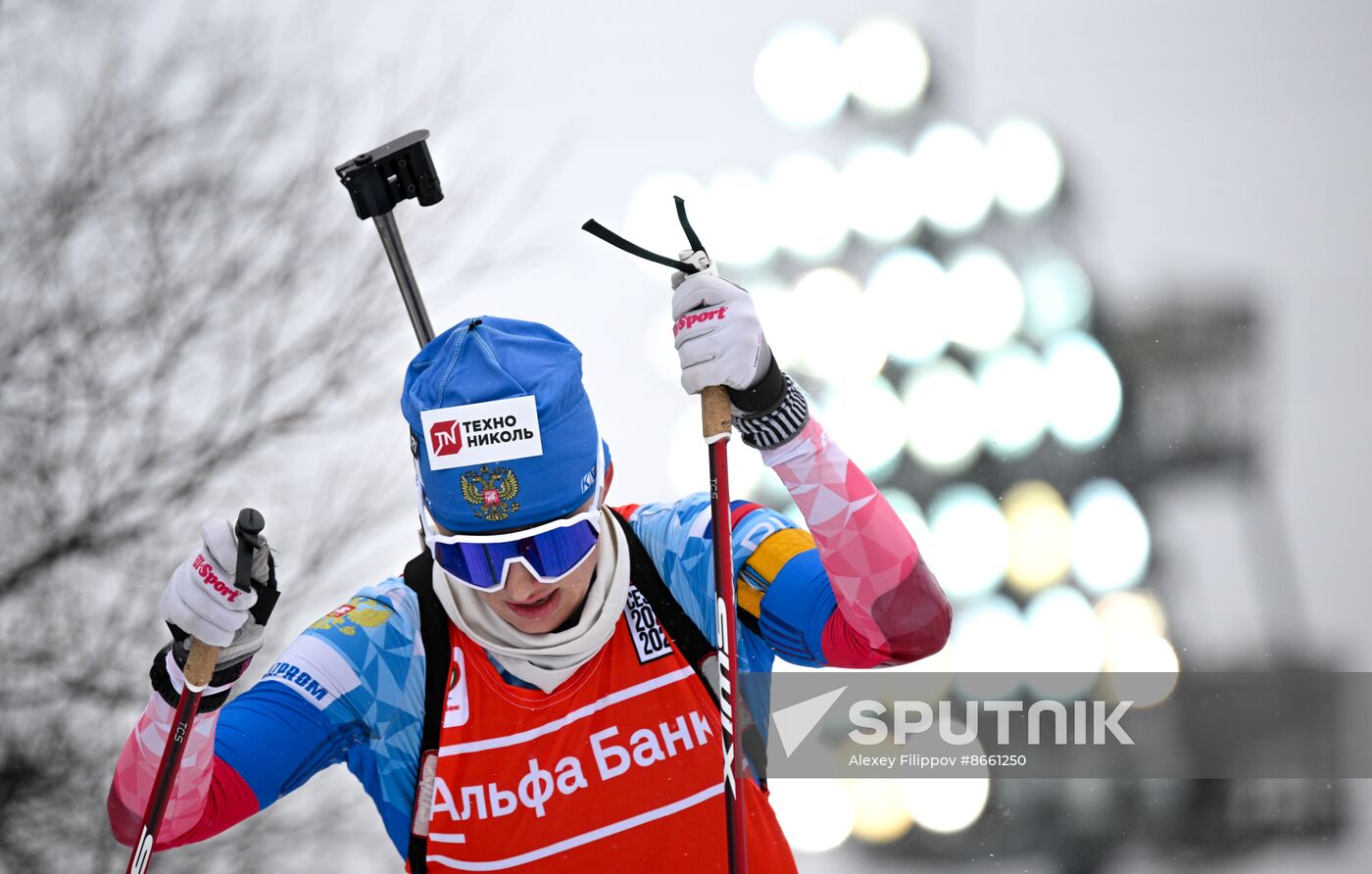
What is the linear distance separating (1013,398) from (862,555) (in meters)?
2.05

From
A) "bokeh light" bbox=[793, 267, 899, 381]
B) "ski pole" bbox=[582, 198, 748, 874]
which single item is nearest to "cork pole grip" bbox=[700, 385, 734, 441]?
"ski pole" bbox=[582, 198, 748, 874]

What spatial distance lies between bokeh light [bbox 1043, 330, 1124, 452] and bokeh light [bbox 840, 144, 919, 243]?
0.52 metres

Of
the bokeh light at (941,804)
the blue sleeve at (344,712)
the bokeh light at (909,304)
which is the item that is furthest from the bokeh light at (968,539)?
the blue sleeve at (344,712)

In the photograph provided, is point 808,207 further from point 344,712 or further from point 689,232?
point 344,712

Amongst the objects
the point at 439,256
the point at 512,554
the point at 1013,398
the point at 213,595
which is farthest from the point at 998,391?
the point at 213,595

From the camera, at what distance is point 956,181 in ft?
11.6

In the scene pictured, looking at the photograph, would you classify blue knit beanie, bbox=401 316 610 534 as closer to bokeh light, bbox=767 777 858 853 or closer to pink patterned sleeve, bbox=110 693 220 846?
pink patterned sleeve, bbox=110 693 220 846

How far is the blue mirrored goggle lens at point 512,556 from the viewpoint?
1.60m

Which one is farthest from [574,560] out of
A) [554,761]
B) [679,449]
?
[679,449]

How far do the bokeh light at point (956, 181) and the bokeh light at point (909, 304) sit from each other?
0.12 meters

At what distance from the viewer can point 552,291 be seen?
340 cm

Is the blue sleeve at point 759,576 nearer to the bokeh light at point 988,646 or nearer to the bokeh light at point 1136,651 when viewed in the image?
the bokeh light at point 988,646

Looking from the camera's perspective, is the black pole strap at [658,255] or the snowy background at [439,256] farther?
the snowy background at [439,256]

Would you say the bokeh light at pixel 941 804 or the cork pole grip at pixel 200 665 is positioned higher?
the cork pole grip at pixel 200 665
